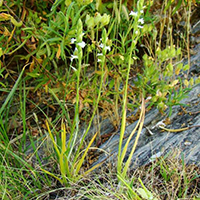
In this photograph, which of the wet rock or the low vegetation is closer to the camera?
the low vegetation

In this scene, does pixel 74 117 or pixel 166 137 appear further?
pixel 166 137

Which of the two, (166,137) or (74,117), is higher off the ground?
(74,117)

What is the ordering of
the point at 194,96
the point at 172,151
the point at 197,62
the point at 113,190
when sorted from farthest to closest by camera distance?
the point at 197,62, the point at 194,96, the point at 172,151, the point at 113,190

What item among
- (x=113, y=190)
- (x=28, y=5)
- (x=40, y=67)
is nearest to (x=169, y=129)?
(x=113, y=190)

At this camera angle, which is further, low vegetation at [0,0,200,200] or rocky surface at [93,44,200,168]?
rocky surface at [93,44,200,168]

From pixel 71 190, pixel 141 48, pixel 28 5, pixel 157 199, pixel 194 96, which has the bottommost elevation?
pixel 71 190

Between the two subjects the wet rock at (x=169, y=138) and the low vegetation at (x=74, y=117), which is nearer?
the low vegetation at (x=74, y=117)

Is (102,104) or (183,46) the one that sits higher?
(183,46)

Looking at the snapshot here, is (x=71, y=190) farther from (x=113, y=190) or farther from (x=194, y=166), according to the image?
(x=194, y=166)

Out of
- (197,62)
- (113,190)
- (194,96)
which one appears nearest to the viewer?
(113,190)

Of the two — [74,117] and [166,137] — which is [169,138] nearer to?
[166,137]

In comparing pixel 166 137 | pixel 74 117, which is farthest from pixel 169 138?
pixel 74 117

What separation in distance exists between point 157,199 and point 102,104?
69 cm

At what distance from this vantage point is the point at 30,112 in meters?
1.79
